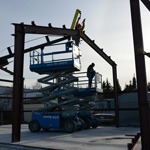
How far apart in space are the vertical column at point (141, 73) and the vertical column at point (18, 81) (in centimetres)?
548

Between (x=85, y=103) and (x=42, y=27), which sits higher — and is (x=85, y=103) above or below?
below

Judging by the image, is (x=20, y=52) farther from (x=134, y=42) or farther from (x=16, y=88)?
(x=134, y=42)

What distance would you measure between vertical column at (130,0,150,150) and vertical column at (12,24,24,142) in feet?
18.0

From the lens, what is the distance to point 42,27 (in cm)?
1125

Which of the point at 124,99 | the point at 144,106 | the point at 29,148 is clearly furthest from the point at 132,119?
the point at 144,106

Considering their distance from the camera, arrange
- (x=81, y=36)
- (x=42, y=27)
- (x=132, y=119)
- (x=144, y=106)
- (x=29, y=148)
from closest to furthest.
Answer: (x=144, y=106) < (x=29, y=148) < (x=42, y=27) < (x=81, y=36) < (x=132, y=119)

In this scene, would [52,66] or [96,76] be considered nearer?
[52,66]

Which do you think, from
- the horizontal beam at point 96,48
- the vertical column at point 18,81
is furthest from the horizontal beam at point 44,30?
the horizontal beam at point 96,48

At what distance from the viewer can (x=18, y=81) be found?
10367 mm

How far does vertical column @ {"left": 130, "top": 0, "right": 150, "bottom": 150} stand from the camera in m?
5.74

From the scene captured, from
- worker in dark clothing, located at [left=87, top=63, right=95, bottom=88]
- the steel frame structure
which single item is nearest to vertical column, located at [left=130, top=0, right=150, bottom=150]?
the steel frame structure

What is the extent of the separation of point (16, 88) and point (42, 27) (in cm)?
273

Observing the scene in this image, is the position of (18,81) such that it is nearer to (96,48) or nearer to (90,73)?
(90,73)

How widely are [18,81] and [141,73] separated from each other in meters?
Result: 5.67
